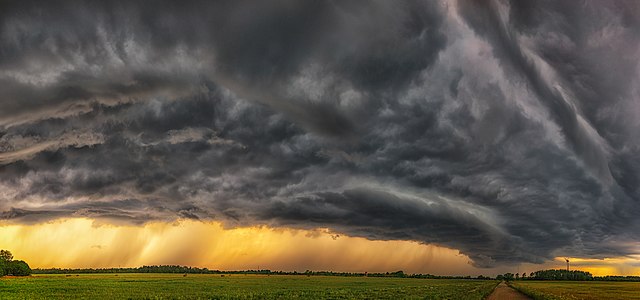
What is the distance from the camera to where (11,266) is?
6526 inches

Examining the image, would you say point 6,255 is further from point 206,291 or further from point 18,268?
point 206,291

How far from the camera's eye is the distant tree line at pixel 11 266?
160875 millimetres

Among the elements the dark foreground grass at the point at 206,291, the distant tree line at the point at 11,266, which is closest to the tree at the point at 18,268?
the distant tree line at the point at 11,266

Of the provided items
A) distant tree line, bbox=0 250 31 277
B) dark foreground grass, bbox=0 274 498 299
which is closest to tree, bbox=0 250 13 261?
distant tree line, bbox=0 250 31 277

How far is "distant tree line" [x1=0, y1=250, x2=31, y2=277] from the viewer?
16088 centimetres

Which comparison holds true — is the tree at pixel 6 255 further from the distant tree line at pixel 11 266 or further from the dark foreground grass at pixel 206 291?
the dark foreground grass at pixel 206 291

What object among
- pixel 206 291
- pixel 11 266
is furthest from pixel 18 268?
pixel 206 291

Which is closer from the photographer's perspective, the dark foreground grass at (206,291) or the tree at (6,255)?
the dark foreground grass at (206,291)

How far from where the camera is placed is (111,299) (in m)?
63.2

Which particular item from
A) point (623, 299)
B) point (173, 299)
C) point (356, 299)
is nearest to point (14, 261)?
point (173, 299)

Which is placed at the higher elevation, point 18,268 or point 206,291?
point 206,291

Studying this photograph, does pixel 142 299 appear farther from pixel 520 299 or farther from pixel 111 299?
pixel 520 299

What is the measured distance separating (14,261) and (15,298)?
13460 centimetres

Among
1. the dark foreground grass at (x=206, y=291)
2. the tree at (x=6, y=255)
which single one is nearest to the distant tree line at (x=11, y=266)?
the tree at (x=6, y=255)
